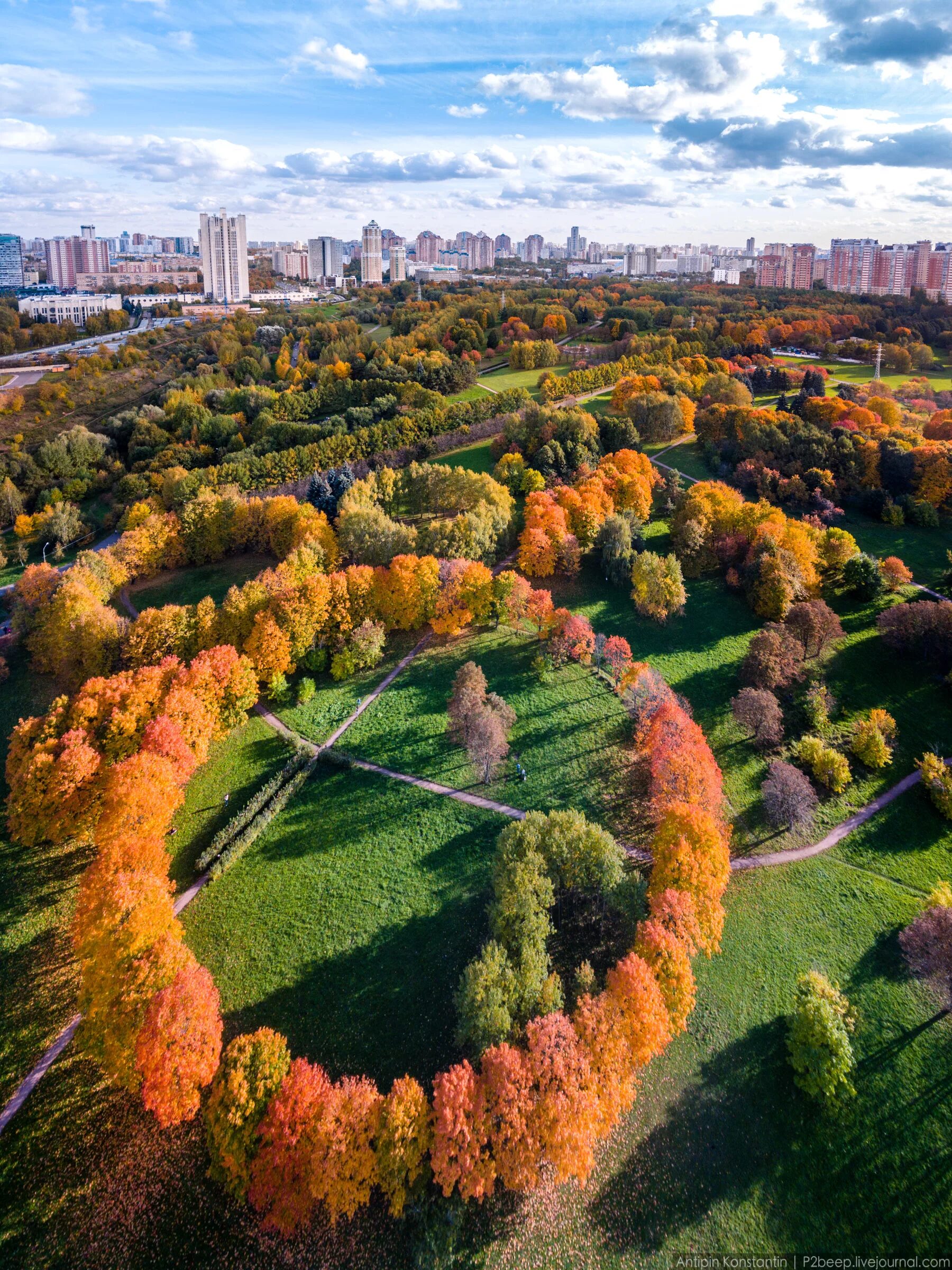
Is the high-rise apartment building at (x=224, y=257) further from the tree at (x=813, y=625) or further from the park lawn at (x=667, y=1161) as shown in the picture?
A: the park lawn at (x=667, y=1161)

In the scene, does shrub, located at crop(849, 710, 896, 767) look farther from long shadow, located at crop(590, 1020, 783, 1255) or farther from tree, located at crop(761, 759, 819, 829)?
long shadow, located at crop(590, 1020, 783, 1255)

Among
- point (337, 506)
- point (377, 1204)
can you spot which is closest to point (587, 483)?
point (337, 506)

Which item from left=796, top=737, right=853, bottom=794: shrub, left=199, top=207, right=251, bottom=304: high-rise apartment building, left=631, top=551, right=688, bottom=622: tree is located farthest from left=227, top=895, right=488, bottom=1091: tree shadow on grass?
left=199, top=207, right=251, bottom=304: high-rise apartment building

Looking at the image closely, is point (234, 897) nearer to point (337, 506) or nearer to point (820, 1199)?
point (820, 1199)

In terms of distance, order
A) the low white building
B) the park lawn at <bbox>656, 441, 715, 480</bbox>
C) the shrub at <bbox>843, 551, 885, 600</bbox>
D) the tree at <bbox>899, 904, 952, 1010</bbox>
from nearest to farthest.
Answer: the tree at <bbox>899, 904, 952, 1010</bbox>
the shrub at <bbox>843, 551, 885, 600</bbox>
the park lawn at <bbox>656, 441, 715, 480</bbox>
the low white building

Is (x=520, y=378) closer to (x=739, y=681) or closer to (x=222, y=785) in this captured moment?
(x=739, y=681)
